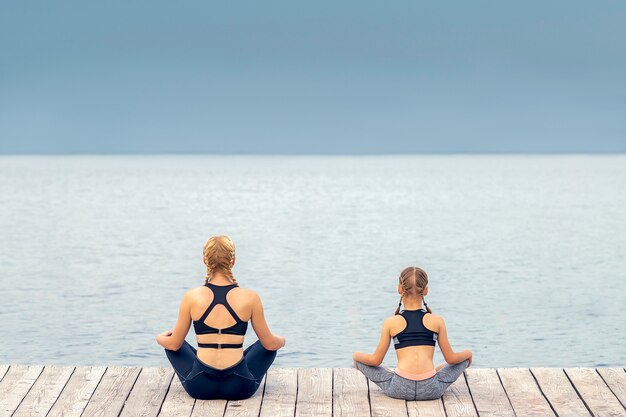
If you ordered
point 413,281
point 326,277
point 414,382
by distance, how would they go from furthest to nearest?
point 326,277 < point 414,382 < point 413,281

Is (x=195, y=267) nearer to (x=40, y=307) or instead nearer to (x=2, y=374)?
(x=40, y=307)

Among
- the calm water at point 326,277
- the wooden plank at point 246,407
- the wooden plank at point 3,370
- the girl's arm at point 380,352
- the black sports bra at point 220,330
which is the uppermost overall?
the black sports bra at point 220,330

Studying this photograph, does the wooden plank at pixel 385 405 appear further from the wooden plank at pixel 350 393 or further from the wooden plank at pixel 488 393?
the wooden plank at pixel 488 393

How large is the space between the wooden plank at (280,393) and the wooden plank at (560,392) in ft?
5.91

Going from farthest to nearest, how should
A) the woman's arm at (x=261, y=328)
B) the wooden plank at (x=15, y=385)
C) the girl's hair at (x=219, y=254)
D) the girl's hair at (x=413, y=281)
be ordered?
the wooden plank at (x=15, y=385), the woman's arm at (x=261, y=328), the girl's hair at (x=413, y=281), the girl's hair at (x=219, y=254)

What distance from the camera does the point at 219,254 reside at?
22.7ft

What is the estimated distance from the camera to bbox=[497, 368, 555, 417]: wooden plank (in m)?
7.15

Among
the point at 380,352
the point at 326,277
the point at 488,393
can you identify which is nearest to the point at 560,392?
the point at 488,393

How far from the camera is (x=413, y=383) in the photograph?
24.1 ft

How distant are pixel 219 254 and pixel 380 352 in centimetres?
130

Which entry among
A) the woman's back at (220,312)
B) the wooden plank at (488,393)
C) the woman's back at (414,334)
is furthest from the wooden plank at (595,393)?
the woman's back at (220,312)

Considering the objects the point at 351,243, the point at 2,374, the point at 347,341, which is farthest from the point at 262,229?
the point at 2,374

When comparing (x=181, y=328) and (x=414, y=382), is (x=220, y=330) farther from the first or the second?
(x=414, y=382)

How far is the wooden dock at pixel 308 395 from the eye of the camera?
716 centimetres
